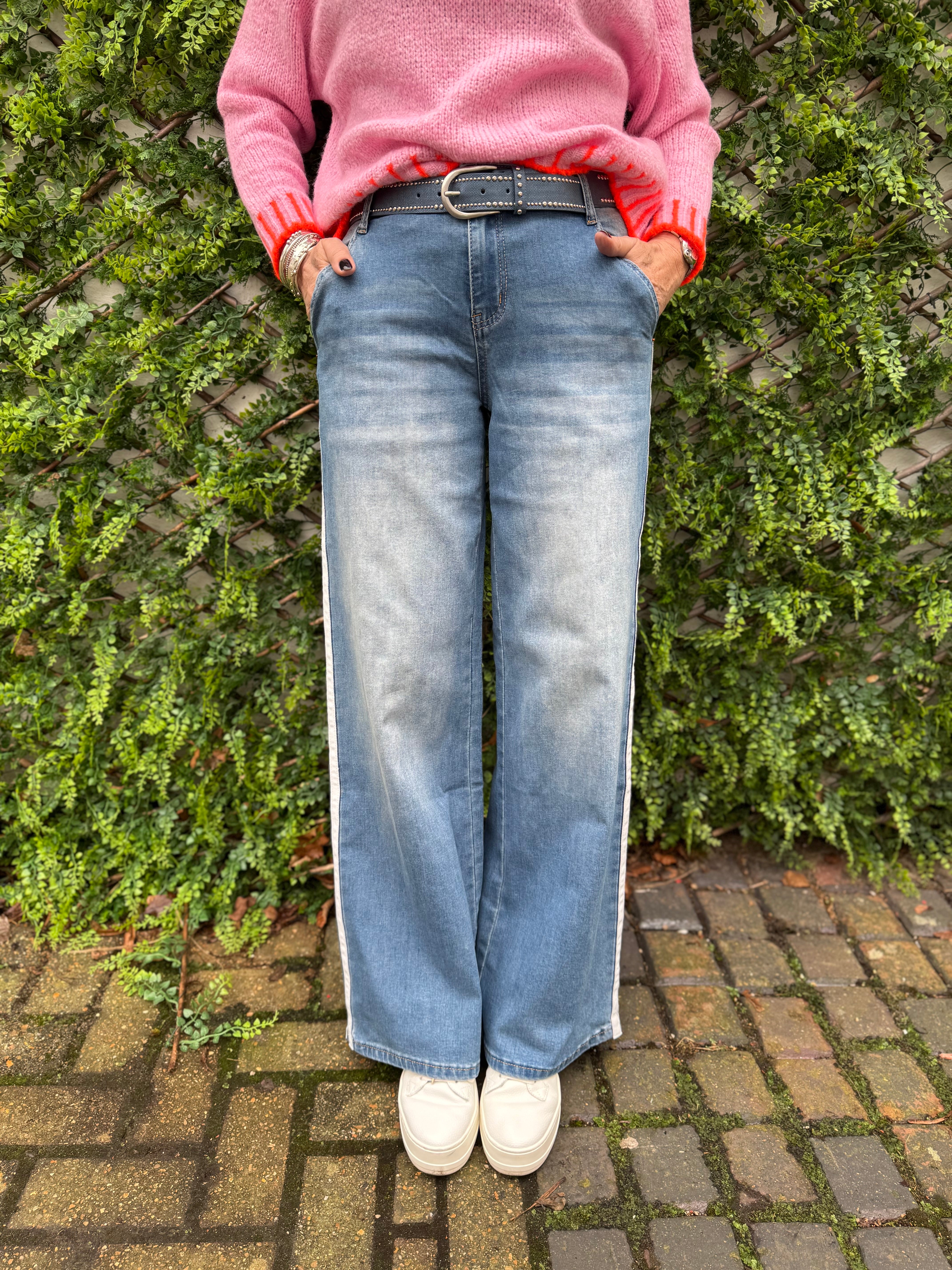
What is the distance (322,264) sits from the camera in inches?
46.9

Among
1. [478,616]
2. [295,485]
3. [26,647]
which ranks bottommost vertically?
[26,647]

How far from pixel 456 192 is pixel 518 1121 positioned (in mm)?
1405

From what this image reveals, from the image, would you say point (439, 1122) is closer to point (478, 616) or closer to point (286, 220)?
point (478, 616)

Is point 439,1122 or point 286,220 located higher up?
point 286,220

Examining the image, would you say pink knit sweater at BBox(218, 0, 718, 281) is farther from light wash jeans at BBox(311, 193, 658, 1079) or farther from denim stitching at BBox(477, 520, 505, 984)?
denim stitching at BBox(477, 520, 505, 984)

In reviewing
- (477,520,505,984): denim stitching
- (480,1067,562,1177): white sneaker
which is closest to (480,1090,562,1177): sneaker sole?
(480,1067,562,1177): white sneaker

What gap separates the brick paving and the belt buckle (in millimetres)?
1429

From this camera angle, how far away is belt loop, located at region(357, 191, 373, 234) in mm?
1186

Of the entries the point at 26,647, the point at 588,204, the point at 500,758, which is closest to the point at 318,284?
the point at 588,204

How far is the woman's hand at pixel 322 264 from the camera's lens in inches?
45.5

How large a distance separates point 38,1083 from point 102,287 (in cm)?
149

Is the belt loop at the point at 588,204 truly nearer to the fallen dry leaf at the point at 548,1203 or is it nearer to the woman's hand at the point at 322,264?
the woman's hand at the point at 322,264

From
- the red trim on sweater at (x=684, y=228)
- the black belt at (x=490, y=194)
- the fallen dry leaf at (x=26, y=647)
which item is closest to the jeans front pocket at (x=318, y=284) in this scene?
the black belt at (x=490, y=194)

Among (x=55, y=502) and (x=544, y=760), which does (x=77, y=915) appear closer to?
(x=55, y=502)
